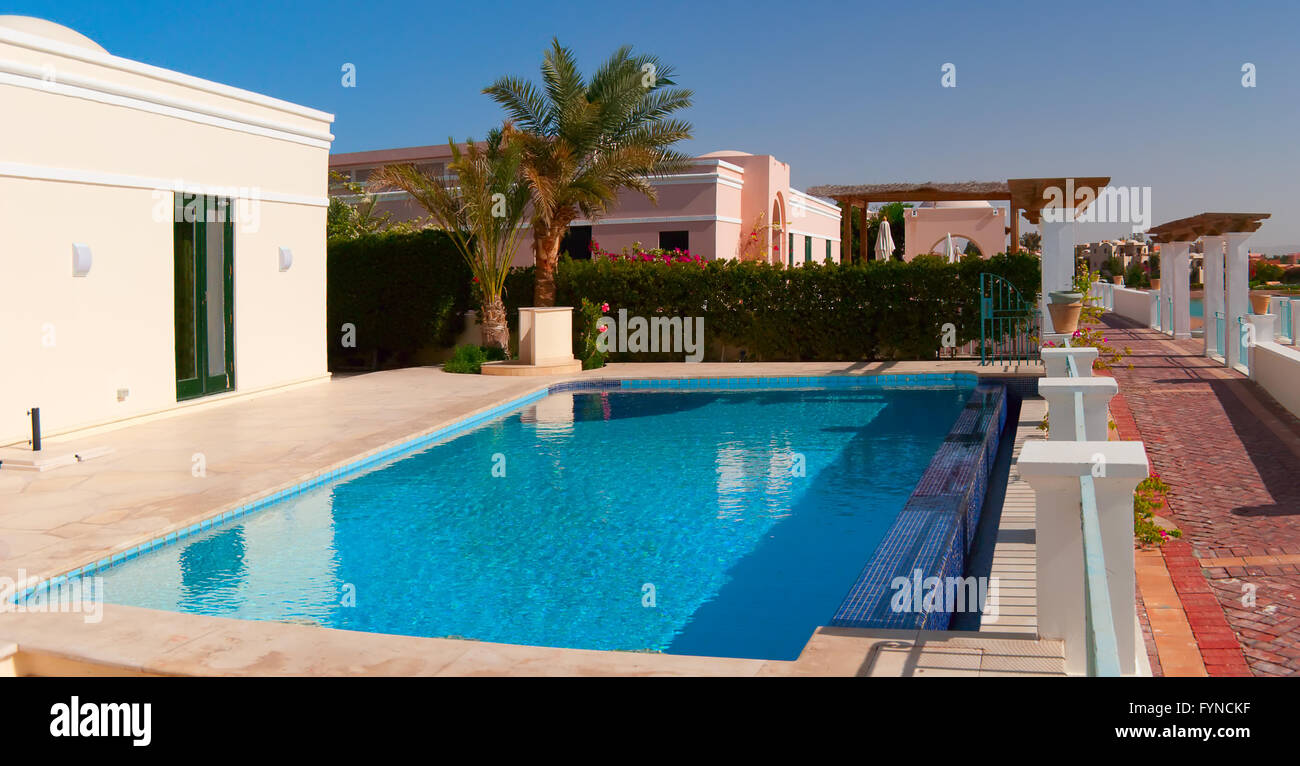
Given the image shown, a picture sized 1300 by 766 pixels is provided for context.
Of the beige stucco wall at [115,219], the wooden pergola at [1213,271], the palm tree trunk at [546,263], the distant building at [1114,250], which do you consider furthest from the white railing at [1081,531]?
the distant building at [1114,250]

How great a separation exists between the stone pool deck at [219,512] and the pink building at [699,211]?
13.3 metres

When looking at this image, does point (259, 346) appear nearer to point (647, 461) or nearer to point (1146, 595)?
point (647, 461)

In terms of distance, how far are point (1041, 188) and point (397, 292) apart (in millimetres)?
11754

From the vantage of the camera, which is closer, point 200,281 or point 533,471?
point 533,471

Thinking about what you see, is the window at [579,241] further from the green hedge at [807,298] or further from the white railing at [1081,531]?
the white railing at [1081,531]

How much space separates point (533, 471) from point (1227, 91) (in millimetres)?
→ 9930

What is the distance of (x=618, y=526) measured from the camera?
820 cm

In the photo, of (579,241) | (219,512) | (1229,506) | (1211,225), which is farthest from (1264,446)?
(579,241)

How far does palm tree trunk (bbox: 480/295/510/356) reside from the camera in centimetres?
1914

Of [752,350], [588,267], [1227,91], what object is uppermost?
[1227,91]

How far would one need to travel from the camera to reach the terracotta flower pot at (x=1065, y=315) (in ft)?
43.2

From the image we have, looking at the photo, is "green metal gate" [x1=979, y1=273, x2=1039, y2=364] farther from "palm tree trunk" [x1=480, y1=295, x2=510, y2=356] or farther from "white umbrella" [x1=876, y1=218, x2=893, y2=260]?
"white umbrella" [x1=876, y1=218, x2=893, y2=260]

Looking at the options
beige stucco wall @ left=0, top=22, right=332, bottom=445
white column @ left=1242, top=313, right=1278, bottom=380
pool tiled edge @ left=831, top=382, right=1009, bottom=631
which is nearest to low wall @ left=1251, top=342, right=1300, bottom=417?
white column @ left=1242, top=313, right=1278, bottom=380
